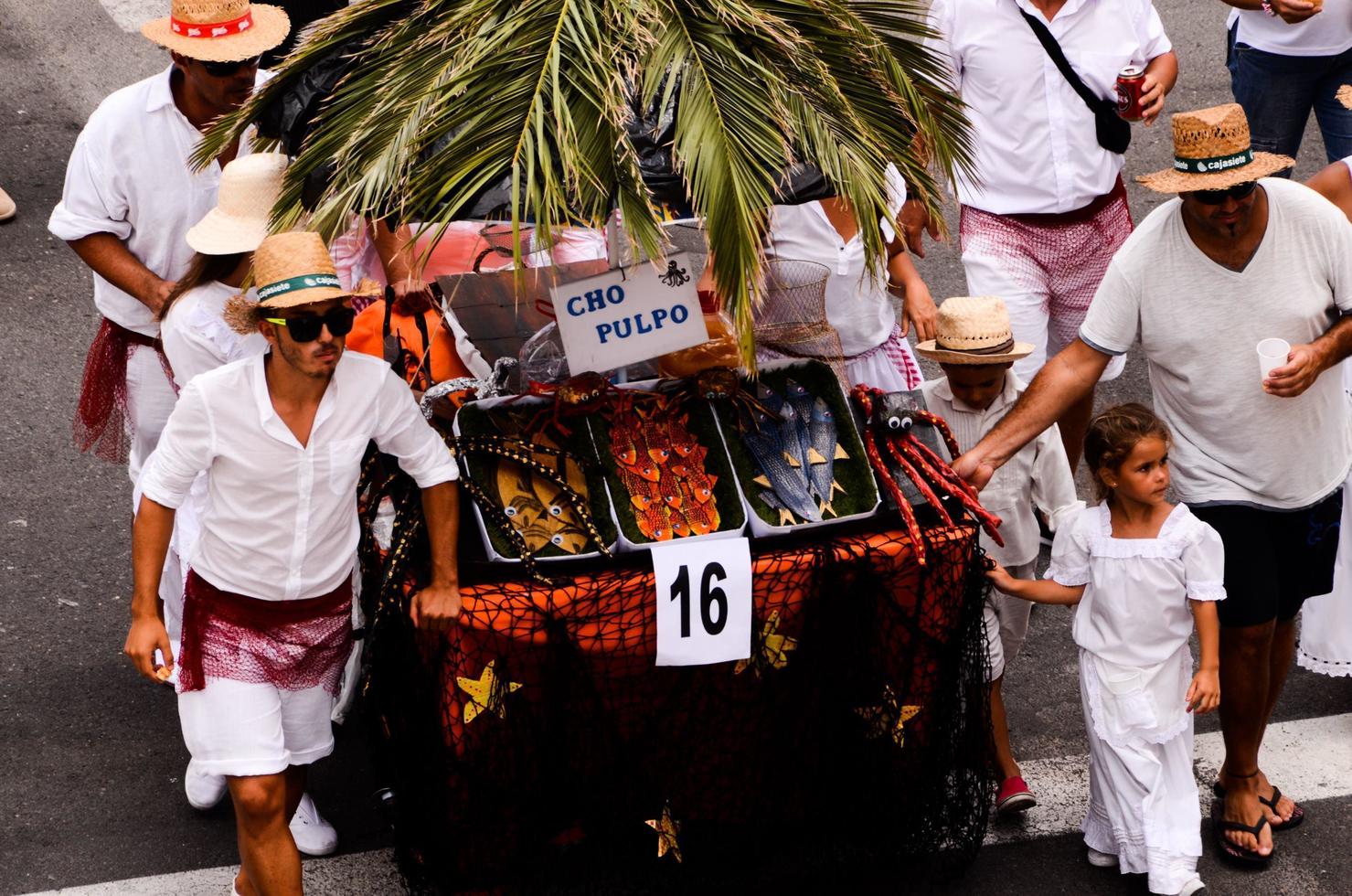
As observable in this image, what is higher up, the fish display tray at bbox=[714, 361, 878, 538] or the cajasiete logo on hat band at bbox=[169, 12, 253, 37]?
the cajasiete logo on hat band at bbox=[169, 12, 253, 37]

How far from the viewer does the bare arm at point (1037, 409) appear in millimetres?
4352

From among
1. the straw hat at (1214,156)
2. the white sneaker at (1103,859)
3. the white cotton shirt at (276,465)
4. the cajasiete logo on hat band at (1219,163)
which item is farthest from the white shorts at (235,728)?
the cajasiete logo on hat band at (1219,163)

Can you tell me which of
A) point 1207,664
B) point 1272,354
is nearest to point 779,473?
point 1207,664

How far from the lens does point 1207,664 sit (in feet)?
13.6

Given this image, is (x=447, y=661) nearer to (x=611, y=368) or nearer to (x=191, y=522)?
(x=611, y=368)

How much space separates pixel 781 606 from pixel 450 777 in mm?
875

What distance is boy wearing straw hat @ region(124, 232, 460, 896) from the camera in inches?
147

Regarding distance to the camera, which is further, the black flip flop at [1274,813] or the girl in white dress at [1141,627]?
the black flip flop at [1274,813]

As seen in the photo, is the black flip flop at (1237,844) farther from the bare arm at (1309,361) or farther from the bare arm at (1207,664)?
the bare arm at (1309,361)

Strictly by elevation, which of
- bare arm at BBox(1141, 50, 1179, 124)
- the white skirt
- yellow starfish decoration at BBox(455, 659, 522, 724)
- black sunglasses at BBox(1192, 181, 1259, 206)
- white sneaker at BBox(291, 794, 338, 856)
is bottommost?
white sneaker at BBox(291, 794, 338, 856)

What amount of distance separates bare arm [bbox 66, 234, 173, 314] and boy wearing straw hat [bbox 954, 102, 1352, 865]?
7.47 feet

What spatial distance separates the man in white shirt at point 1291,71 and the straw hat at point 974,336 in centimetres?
Result: 245

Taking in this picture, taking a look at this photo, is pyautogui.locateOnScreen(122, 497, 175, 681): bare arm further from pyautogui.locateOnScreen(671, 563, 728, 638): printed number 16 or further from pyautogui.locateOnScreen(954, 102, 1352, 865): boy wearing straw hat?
pyautogui.locateOnScreen(954, 102, 1352, 865): boy wearing straw hat

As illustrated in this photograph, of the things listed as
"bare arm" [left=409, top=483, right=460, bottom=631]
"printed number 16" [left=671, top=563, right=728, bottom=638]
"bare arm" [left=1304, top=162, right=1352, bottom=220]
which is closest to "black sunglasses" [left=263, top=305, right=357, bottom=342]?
"bare arm" [left=409, top=483, right=460, bottom=631]
